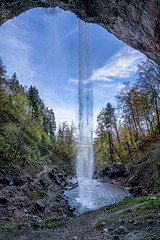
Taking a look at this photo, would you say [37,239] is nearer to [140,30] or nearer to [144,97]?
[140,30]

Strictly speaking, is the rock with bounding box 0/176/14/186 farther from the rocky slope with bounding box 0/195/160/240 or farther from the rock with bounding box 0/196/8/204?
the rocky slope with bounding box 0/195/160/240

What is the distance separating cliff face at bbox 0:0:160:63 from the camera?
451 centimetres

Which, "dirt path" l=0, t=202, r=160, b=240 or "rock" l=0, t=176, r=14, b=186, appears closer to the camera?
"dirt path" l=0, t=202, r=160, b=240

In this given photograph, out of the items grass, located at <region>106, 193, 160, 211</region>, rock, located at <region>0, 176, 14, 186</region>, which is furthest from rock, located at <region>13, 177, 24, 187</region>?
grass, located at <region>106, 193, 160, 211</region>

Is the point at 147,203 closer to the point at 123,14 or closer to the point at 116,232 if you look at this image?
the point at 116,232

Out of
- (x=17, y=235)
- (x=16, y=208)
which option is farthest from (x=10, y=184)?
(x=17, y=235)

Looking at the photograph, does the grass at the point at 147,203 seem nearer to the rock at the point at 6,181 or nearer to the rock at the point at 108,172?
the rock at the point at 6,181

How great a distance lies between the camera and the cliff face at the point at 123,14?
4.51 metres

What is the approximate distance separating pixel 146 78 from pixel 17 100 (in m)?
11.1

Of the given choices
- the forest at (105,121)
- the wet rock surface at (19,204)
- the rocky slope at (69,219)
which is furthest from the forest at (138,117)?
the wet rock surface at (19,204)

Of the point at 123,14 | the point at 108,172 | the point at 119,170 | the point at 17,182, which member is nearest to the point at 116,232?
the point at 17,182

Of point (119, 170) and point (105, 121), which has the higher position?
point (105, 121)

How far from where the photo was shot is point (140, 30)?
16.6ft

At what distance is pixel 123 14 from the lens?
530 centimetres
